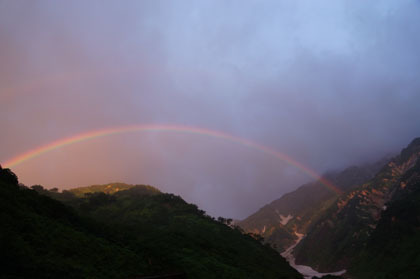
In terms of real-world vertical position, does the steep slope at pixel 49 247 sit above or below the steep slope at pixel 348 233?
above

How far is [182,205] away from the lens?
9588cm

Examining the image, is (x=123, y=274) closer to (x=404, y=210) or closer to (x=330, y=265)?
(x=404, y=210)

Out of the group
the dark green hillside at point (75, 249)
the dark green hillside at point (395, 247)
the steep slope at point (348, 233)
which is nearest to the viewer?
the dark green hillside at point (75, 249)

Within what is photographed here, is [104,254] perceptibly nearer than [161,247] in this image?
Yes

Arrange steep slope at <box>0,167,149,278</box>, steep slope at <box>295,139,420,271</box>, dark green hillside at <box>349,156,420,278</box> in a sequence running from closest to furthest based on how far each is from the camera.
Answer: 1. steep slope at <box>0,167,149,278</box>
2. dark green hillside at <box>349,156,420,278</box>
3. steep slope at <box>295,139,420,271</box>

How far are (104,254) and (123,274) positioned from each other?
317cm

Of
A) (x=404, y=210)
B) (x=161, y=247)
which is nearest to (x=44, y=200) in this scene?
(x=161, y=247)

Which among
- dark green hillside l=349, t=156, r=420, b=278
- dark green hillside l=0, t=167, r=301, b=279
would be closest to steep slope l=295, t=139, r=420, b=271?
dark green hillside l=349, t=156, r=420, b=278

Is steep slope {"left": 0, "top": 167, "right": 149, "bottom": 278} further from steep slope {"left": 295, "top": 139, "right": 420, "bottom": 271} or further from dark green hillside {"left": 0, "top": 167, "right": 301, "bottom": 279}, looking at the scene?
steep slope {"left": 295, "top": 139, "right": 420, "bottom": 271}

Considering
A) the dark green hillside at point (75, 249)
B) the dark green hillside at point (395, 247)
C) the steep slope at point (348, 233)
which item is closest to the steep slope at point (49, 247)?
the dark green hillside at point (75, 249)

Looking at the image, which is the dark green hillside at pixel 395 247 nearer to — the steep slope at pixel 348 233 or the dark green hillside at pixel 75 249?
the steep slope at pixel 348 233

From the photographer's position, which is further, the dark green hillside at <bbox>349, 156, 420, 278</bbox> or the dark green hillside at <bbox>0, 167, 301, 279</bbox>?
the dark green hillside at <bbox>349, 156, 420, 278</bbox>

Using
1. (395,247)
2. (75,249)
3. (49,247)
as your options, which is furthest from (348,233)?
(49,247)

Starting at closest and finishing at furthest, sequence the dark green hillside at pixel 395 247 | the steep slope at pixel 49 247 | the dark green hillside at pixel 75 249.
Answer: the steep slope at pixel 49 247
the dark green hillside at pixel 75 249
the dark green hillside at pixel 395 247
